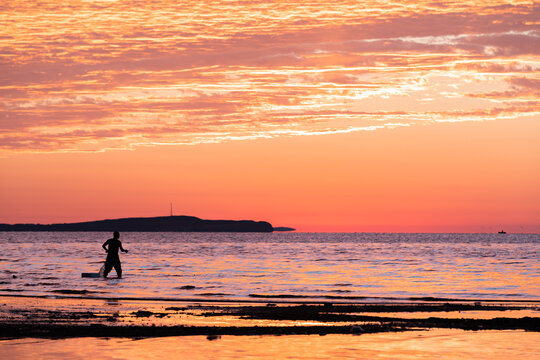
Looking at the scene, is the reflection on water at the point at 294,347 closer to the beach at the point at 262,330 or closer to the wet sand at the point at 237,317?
the beach at the point at 262,330

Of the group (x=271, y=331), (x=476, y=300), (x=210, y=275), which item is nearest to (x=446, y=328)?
(x=271, y=331)

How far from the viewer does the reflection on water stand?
47.0ft

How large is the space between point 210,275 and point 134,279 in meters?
6.17

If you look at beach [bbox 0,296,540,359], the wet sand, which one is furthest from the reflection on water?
the wet sand

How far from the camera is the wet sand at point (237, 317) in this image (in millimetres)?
17894

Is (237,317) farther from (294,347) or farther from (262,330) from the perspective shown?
(294,347)

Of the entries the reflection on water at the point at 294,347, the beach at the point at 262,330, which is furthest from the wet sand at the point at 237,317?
the reflection on water at the point at 294,347

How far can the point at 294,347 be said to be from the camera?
15.5m

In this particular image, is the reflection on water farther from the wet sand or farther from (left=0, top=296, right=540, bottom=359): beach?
the wet sand

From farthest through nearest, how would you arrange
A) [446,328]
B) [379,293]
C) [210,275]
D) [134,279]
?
[210,275] < [134,279] < [379,293] < [446,328]

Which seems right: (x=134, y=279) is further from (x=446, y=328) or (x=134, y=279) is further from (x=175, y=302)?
(x=446, y=328)

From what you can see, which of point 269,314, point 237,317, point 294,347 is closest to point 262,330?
point 294,347

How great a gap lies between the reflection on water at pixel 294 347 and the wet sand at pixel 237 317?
885 millimetres

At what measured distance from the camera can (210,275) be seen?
149 feet
